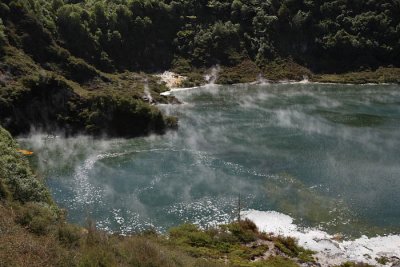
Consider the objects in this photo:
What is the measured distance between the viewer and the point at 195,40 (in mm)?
157875

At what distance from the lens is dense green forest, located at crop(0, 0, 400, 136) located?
12000cm

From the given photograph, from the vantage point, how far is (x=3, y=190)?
44969 millimetres

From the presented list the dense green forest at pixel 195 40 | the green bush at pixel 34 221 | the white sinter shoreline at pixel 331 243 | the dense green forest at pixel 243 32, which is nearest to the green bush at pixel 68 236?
the green bush at pixel 34 221

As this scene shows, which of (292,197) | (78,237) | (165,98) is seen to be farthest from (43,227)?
(165,98)

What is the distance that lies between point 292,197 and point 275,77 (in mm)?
85857

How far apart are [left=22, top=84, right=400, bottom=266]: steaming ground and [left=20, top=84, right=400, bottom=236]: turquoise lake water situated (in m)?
0.16

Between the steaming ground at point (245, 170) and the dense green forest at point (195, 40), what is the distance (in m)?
24.5

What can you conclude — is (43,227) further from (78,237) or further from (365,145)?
(365,145)

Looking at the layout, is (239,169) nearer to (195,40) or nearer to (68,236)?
(68,236)

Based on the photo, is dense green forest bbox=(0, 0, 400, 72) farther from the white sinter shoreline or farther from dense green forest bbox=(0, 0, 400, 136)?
the white sinter shoreline

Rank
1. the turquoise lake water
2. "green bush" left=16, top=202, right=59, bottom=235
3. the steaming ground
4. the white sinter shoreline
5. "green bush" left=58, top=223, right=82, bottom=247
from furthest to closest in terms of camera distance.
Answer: the turquoise lake water → the steaming ground → the white sinter shoreline → "green bush" left=16, top=202, right=59, bottom=235 → "green bush" left=58, top=223, right=82, bottom=247

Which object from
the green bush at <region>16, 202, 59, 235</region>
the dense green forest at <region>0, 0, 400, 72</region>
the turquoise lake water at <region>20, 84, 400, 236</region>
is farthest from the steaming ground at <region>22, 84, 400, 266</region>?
the dense green forest at <region>0, 0, 400, 72</region>

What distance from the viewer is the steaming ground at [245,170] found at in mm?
65250

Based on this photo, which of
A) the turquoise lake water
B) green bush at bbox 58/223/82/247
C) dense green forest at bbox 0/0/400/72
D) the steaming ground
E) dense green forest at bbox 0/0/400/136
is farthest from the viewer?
dense green forest at bbox 0/0/400/72
